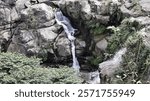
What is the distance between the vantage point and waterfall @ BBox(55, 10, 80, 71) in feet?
41.1

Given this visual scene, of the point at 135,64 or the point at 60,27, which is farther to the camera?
the point at 60,27

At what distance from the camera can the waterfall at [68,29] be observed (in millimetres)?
12539

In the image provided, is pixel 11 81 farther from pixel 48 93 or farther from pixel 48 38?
pixel 48 38

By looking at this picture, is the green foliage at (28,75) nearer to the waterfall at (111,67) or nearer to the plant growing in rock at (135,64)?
the plant growing in rock at (135,64)

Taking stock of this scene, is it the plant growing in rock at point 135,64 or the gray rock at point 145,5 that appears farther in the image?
the gray rock at point 145,5

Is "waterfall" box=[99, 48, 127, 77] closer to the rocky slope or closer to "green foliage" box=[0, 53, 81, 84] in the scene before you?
"green foliage" box=[0, 53, 81, 84]

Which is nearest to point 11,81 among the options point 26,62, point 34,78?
point 34,78

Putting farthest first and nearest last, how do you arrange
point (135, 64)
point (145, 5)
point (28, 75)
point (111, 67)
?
point (145, 5) < point (111, 67) < point (135, 64) < point (28, 75)

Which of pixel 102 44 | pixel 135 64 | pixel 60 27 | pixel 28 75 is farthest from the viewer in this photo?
pixel 60 27

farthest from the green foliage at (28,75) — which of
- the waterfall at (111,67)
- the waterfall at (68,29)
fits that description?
the waterfall at (68,29)

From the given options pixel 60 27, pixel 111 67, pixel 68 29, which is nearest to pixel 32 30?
pixel 60 27

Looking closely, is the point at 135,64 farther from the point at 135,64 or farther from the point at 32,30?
the point at 32,30

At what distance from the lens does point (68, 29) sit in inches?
505

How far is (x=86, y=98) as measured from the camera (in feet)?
9.60
